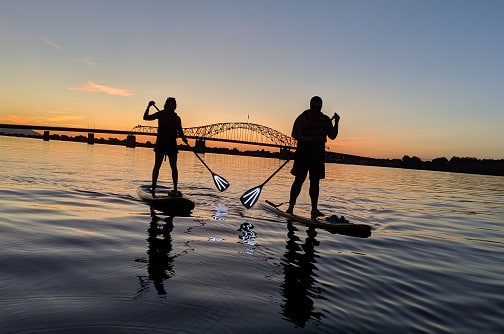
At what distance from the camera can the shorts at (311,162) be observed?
8.47m

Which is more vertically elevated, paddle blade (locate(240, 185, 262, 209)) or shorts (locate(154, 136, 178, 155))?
shorts (locate(154, 136, 178, 155))

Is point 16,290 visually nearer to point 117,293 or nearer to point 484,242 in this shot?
point 117,293

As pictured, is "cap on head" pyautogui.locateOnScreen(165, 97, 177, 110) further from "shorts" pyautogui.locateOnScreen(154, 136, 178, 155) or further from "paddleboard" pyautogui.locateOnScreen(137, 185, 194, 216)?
"paddleboard" pyautogui.locateOnScreen(137, 185, 194, 216)

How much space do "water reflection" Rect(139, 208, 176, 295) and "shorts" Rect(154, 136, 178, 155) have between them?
3248mm

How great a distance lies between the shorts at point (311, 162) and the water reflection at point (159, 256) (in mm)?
3242

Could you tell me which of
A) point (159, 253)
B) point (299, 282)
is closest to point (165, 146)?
point (159, 253)

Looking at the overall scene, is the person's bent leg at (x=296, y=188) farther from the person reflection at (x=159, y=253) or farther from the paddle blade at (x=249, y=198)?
the person reflection at (x=159, y=253)

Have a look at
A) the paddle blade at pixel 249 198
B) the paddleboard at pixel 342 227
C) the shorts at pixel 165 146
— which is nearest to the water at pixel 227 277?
the paddleboard at pixel 342 227

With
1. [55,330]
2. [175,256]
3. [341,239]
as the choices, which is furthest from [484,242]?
[55,330]

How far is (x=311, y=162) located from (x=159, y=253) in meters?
4.74

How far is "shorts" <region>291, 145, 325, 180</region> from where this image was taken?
27.8 feet

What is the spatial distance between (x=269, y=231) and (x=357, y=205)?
6.63 meters

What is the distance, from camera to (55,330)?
8.02ft

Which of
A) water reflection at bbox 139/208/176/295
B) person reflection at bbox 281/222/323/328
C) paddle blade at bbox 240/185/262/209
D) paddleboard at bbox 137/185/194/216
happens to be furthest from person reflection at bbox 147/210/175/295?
paddle blade at bbox 240/185/262/209
